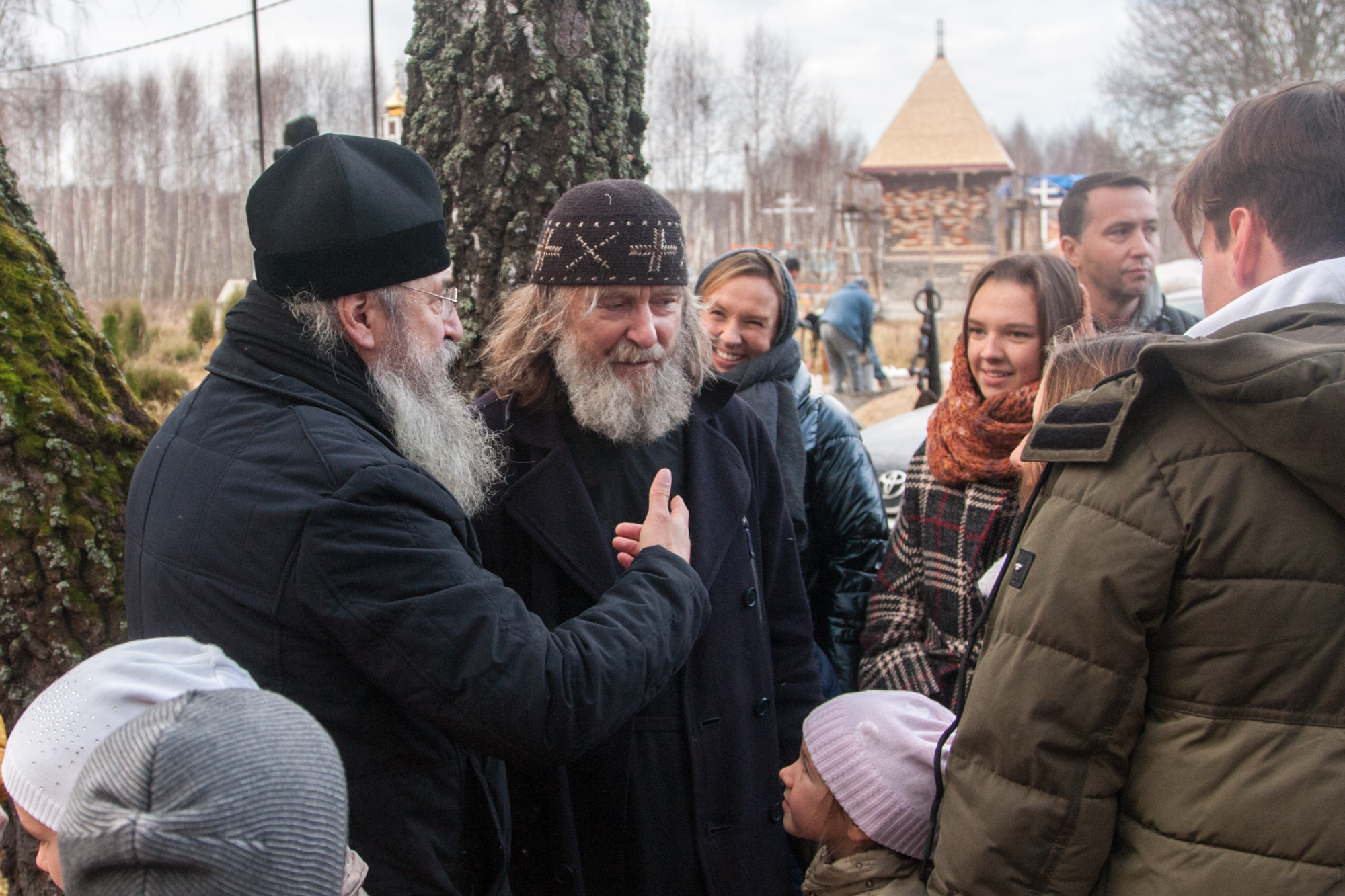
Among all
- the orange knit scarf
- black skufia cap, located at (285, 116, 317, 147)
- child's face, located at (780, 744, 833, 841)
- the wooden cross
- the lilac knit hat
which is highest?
the wooden cross

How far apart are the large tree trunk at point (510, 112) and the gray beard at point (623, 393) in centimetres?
77

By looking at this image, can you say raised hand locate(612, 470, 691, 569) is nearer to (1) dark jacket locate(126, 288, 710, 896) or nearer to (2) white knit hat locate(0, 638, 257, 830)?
(1) dark jacket locate(126, 288, 710, 896)

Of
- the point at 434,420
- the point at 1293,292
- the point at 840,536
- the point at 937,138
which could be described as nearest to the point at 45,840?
the point at 434,420

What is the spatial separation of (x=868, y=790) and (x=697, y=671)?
402 millimetres

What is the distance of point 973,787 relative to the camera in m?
1.31

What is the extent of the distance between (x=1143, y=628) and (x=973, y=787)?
307 mm

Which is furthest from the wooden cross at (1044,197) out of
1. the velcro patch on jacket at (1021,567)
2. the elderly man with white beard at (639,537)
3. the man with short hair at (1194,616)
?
the velcro patch on jacket at (1021,567)

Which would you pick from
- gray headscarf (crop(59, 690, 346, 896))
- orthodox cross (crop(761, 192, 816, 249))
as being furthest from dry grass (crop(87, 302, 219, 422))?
orthodox cross (crop(761, 192, 816, 249))

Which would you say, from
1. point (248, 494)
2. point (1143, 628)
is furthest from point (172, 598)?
point (1143, 628)

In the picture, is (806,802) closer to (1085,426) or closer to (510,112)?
(1085,426)

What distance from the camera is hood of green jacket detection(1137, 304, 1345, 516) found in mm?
1102

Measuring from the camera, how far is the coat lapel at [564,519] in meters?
1.87

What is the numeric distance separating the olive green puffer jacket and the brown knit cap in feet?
3.22

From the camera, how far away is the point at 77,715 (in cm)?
110
